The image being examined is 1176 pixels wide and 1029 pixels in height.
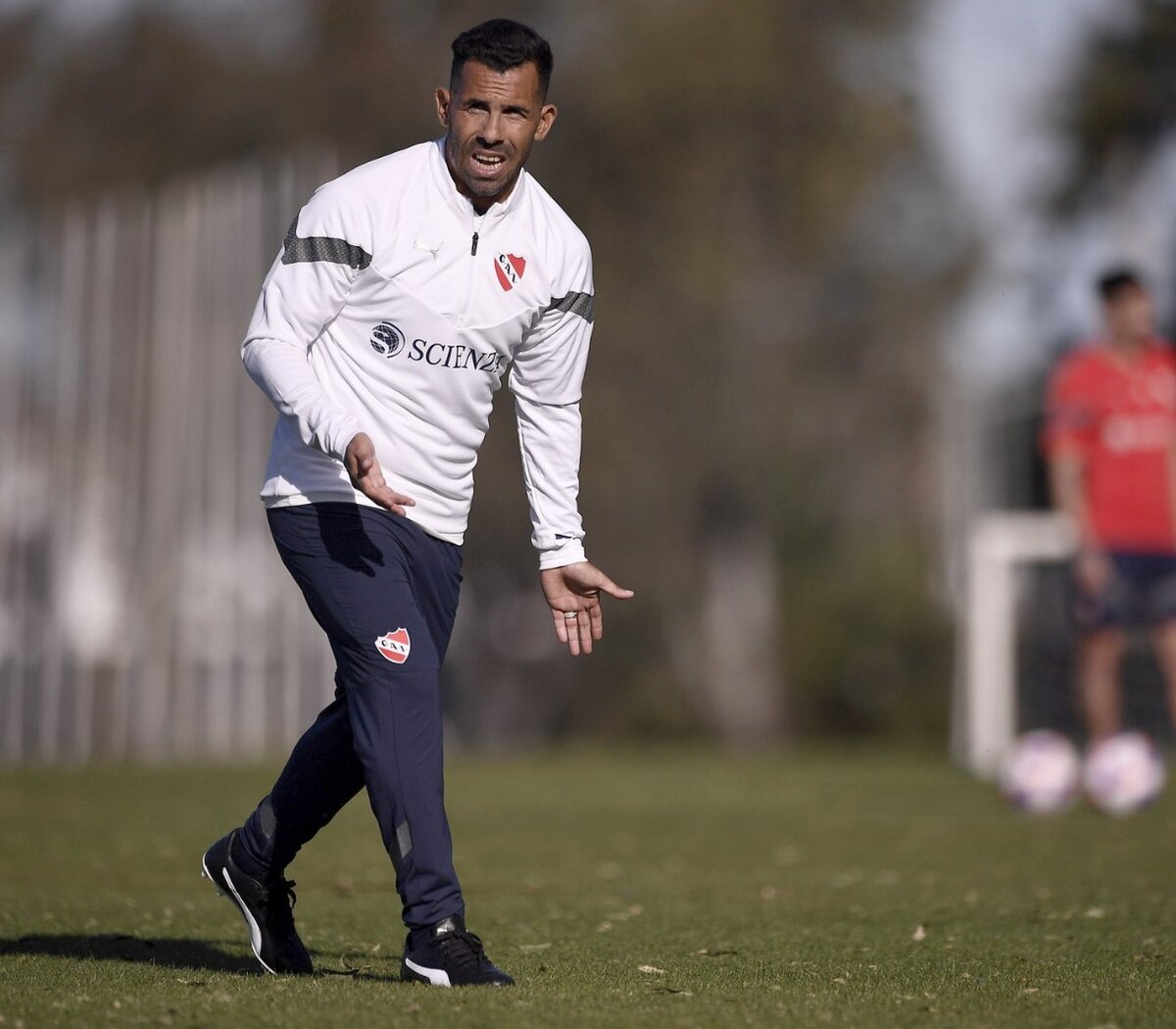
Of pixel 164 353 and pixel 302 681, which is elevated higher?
pixel 164 353

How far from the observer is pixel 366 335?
4.68m

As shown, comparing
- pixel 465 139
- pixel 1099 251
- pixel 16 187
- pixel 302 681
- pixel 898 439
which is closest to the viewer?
pixel 465 139

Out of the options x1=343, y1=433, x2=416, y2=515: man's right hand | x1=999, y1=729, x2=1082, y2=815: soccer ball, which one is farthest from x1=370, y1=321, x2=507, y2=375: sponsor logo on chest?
x1=999, y1=729, x2=1082, y2=815: soccer ball

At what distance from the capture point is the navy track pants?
440 cm

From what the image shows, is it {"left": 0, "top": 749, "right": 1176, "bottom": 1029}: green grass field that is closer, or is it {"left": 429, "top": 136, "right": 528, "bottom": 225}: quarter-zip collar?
{"left": 0, "top": 749, "right": 1176, "bottom": 1029}: green grass field

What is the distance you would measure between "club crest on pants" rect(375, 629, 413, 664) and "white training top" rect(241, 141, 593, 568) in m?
0.34

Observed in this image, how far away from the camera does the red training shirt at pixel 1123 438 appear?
36.8 ft

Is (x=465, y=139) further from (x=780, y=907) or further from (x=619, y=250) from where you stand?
(x=619, y=250)

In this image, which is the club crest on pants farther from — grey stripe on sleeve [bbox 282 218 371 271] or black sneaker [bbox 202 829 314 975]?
grey stripe on sleeve [bbox 282 218 371 271]

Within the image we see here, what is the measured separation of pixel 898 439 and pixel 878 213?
139 inches

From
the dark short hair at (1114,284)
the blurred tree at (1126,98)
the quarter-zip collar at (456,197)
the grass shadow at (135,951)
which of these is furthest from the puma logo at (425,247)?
the blurred tree at (1126,98)

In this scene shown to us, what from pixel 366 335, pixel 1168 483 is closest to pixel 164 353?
pixel 1168 483

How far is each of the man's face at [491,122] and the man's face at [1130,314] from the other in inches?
274

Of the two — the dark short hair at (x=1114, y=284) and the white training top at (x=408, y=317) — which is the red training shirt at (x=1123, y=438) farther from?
the white training top at (x=408, y=317)
